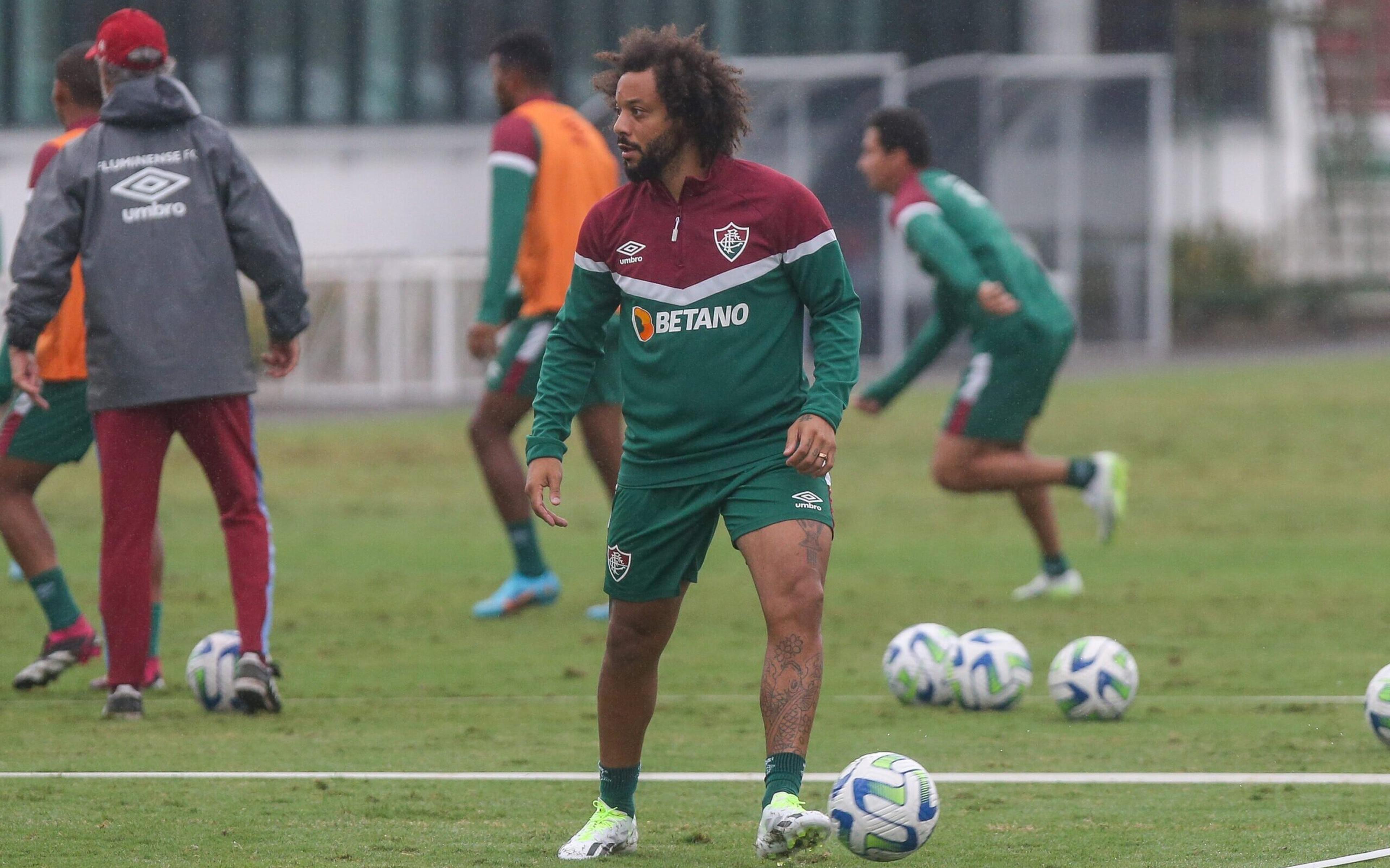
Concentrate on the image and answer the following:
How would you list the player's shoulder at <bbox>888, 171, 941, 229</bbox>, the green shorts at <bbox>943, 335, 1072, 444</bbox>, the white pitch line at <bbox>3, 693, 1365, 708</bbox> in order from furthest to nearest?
1. the green shorts at <bbox>943, 335, 1072, 444</bbox>
2. the player's shoulder at <bbox>888, 171, 941, 229</bbox>
3. the white pitch line at <bbox>3, 693, 1365, 708</bbox>

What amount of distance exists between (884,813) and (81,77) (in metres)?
4.54

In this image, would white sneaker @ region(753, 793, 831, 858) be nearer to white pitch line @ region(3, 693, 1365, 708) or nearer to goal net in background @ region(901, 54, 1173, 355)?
white pitch line @ region(3, 693, 1365, 708)

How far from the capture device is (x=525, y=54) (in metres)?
9.54

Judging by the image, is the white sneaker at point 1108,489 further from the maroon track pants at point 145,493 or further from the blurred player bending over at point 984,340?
the maroon track pants at point 145,493

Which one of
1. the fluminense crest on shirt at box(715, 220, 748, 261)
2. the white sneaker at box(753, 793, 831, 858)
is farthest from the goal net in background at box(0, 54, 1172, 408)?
the white sneaker at box(753, 793, 831, 858)

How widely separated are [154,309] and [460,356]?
19.6m

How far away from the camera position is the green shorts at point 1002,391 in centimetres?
1023

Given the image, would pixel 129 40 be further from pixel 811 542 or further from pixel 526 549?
pixel 526 549

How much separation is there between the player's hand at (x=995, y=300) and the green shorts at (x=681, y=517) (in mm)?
4758

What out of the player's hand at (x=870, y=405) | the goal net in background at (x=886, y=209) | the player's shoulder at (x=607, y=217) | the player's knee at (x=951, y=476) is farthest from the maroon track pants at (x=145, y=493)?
the goal net in background at (x=886, y=209)

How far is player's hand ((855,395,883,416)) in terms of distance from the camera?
1040 cm

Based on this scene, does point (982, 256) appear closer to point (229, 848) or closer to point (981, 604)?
point (981, 604)

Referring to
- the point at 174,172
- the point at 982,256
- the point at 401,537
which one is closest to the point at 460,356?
the point at 401,537

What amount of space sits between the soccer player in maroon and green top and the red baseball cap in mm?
2389
